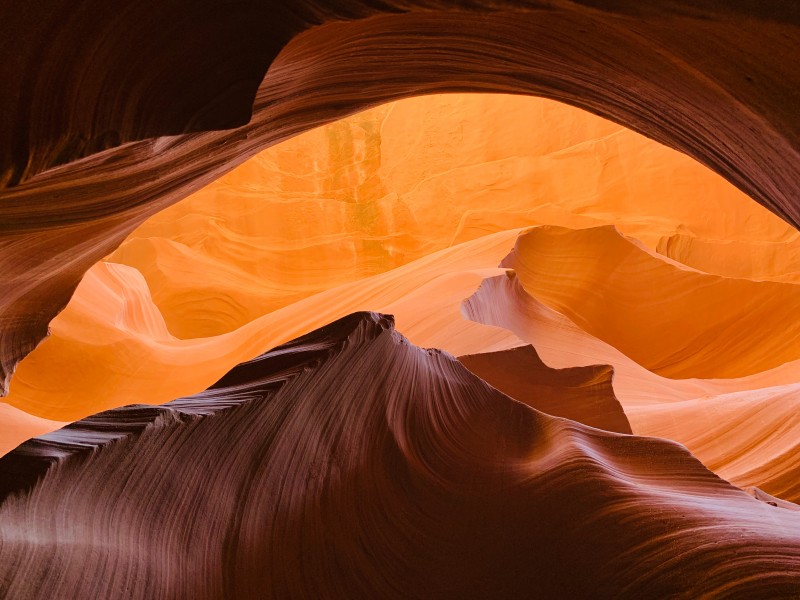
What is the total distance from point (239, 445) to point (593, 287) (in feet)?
17.9

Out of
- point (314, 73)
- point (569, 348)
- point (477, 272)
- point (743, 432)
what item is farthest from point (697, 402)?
point (314, 73)

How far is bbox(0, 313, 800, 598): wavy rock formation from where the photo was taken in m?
1.17

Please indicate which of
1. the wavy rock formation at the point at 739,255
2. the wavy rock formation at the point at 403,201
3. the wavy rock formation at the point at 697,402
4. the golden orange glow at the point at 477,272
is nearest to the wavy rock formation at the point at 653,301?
the golden orange glow at the point at 477,272

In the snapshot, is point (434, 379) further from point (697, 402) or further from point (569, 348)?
point (569, 348)

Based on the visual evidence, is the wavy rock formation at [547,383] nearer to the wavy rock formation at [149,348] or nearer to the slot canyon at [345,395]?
the slot canyon at [345,395]

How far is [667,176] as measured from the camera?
28.5 feet

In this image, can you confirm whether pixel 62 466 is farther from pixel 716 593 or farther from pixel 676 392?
pixel 676 392

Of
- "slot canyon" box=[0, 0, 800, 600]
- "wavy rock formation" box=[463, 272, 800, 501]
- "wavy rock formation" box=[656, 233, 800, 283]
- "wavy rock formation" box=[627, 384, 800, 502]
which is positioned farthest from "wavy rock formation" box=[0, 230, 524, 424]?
"wavy rock formation" box=[656, 233, 800, 283]

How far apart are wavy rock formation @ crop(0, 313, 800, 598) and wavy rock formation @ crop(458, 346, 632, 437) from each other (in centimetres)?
165

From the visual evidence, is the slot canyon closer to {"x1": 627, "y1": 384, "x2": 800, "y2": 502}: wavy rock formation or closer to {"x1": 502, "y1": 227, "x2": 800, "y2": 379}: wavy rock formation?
{"x1": 627, "y1": 384, "x2": 800, "y2": 502}: wavy rock formation

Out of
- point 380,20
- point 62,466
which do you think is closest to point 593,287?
point 380,20

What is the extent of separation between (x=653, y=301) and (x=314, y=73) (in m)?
5.43

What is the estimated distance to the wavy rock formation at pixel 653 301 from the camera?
20.8ft

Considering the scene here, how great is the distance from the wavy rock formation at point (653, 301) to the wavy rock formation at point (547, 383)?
266 cm
